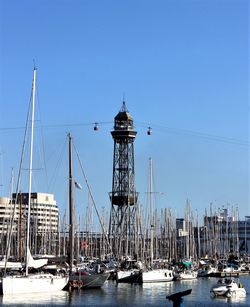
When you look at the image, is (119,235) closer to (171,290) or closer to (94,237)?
(94,237)

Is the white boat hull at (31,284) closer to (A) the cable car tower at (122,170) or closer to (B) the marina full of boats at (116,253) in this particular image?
(B) the marina full of boats at (116,253)

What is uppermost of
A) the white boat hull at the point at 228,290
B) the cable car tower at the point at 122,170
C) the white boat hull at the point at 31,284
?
the cable car tower at the point at 122,170

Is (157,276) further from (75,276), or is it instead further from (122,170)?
(122,170)

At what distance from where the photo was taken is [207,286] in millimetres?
88062

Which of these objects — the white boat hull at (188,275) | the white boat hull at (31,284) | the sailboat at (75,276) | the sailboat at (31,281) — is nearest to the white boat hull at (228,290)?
the sailboat at (75,276)

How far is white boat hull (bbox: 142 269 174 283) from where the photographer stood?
88438 millimetres

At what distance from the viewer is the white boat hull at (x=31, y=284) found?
5978 centimetres

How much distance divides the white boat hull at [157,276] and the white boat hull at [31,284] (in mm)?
24071

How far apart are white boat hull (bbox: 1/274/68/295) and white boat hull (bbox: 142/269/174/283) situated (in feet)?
79.0

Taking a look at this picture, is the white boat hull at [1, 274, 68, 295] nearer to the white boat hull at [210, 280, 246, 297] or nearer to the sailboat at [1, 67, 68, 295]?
the sailboat at [1, 67, 68, 295]

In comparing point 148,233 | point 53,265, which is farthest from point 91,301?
point 148,233

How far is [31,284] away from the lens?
61219mm

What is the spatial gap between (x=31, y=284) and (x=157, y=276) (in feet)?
105

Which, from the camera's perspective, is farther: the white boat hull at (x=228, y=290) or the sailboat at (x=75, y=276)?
the white boat hull at (x=228, y=290)
